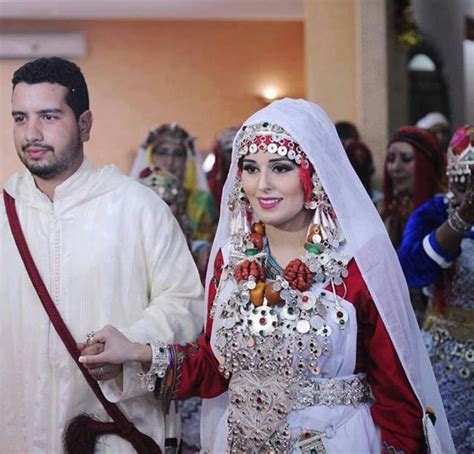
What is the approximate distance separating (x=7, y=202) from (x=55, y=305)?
1.34ft

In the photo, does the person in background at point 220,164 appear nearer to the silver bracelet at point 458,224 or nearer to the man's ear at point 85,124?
the silver bracelet at point 458,224

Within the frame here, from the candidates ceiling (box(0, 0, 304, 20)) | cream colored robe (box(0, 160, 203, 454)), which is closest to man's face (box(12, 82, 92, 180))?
cream colored robe (box(0, 160, 203, 454))

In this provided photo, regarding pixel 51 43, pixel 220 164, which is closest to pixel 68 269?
pixel 220 164

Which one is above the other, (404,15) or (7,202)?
(404,15)

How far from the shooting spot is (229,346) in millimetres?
3533

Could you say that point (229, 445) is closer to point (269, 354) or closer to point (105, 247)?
point (269, 354)

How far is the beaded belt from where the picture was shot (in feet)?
11.5

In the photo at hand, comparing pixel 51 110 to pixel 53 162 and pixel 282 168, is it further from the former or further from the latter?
pixel 282 168

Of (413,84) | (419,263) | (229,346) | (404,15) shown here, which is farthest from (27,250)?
(413,84)

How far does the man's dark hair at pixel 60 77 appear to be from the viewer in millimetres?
3857

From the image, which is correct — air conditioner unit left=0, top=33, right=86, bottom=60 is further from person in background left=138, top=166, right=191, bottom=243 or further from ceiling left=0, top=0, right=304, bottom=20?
person in background left=138, top=166, right=191, bottom=243

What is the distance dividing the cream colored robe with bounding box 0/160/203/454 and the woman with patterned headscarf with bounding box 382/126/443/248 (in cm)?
225

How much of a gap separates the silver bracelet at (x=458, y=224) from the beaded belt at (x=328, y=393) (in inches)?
51.4

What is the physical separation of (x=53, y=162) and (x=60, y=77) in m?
0.28
